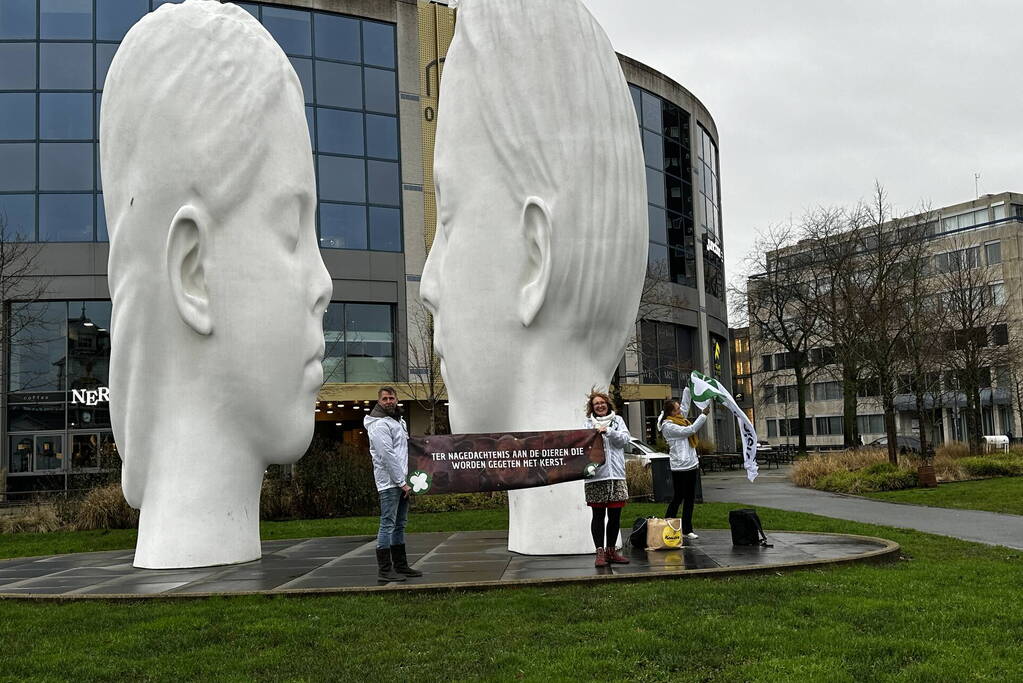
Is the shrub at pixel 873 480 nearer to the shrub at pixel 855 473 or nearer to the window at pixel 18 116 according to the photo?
the shrub at pixel 855 473

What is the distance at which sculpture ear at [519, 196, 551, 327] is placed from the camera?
9.72 metres

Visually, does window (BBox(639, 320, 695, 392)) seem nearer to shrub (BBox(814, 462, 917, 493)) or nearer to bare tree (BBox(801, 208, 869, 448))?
bare tree (BBox(801, 208, 869, 448))

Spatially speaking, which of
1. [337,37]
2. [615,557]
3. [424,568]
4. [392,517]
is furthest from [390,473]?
[337,37]

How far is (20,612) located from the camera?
747 centimetres

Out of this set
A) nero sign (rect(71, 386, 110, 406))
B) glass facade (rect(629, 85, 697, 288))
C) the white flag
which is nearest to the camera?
the white flag

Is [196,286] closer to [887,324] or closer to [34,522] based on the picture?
[34,522]

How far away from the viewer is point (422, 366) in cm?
3219

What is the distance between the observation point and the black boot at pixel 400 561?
8594 mm

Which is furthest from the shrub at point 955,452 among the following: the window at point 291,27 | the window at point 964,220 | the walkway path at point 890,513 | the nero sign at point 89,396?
the window at point 964,220

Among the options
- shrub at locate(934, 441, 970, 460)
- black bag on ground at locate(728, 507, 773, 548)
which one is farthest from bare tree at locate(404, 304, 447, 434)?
black bag on ground at locate(728, 507, 773, 548)

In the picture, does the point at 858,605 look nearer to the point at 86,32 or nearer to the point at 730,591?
the point at 730,591

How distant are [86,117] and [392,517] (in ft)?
89.3

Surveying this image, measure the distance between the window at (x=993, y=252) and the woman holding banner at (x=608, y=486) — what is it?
201ft

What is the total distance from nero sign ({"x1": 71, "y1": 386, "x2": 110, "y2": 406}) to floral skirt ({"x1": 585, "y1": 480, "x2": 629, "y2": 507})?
2578 cm
